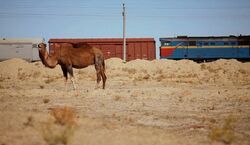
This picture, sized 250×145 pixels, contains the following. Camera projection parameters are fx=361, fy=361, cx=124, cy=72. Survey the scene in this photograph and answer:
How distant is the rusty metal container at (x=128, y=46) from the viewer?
54.7m

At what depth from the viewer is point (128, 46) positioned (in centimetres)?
5478

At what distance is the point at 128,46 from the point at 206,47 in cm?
1174

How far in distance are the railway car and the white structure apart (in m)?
20.6

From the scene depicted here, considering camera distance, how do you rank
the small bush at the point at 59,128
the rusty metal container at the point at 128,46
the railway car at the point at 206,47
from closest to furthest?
the small bush at the point at 59,128 < the railway car at the point at 206,47 < the rusty metal container at the point at 128,46

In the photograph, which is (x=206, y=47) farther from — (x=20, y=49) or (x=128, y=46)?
(x=20, y=49)

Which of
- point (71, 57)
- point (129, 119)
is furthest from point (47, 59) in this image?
point (129, 119)

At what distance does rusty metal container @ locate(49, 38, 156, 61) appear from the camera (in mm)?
54688

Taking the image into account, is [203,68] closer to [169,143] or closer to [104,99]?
[104,99]

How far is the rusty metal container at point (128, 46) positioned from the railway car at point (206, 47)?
4.48 metres

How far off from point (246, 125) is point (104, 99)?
6.72 metres

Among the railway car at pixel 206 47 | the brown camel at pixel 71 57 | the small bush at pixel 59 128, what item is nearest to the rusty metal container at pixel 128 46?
the railway car at pixel 206 47

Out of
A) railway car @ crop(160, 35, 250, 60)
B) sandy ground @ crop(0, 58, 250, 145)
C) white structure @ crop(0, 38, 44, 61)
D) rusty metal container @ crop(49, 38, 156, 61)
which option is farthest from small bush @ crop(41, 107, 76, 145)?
white structure @ crop(0, 38, 44, 61)

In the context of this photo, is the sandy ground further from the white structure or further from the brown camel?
the white structure

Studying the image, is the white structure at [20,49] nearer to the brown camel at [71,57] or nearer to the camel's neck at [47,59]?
the brown camel at [71,57]
